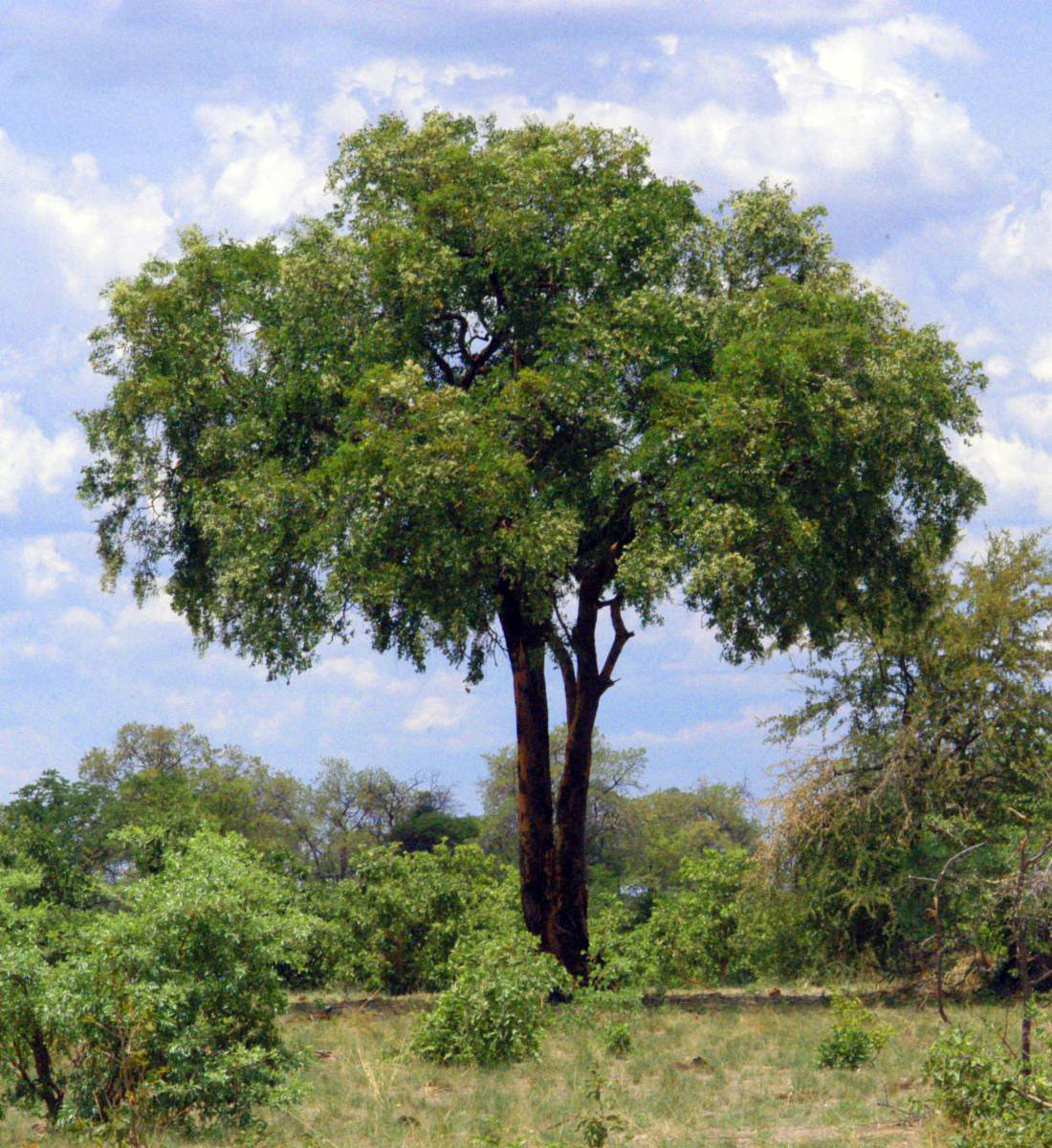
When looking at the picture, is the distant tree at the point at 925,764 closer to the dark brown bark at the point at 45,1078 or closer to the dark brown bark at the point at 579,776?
the dark brown bark at the point at 579,776

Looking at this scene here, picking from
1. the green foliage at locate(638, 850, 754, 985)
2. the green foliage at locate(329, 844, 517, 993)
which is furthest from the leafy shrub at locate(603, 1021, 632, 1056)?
the green foliage at locate(638, 850, 754, 985)

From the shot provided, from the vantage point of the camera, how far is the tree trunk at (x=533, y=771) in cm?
2311

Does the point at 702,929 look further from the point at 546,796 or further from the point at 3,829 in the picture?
the point at 3,829

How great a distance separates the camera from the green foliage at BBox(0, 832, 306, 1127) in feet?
36.4

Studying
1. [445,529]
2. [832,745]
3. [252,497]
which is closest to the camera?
[445,529]

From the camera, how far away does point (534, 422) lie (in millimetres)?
20969

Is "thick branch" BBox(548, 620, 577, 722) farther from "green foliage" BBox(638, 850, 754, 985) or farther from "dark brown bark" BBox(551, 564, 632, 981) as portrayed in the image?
"green foliage" BBox(638, 850, 754, 985)

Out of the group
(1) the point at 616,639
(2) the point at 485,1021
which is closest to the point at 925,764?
(1) the point at 616,639

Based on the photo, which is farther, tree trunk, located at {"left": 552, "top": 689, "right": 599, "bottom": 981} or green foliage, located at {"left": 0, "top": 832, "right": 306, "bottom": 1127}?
tree trunk, located at {"left": 552, "top": 689, "right": 599, "bottom": 981}

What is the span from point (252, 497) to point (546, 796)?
22.8 feet

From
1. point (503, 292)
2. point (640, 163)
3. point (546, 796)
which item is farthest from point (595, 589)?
point (640, 163)

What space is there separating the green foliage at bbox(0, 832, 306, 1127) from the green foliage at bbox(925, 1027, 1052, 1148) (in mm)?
5463

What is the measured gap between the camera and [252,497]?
21.5 metres

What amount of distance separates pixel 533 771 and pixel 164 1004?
12359mm
